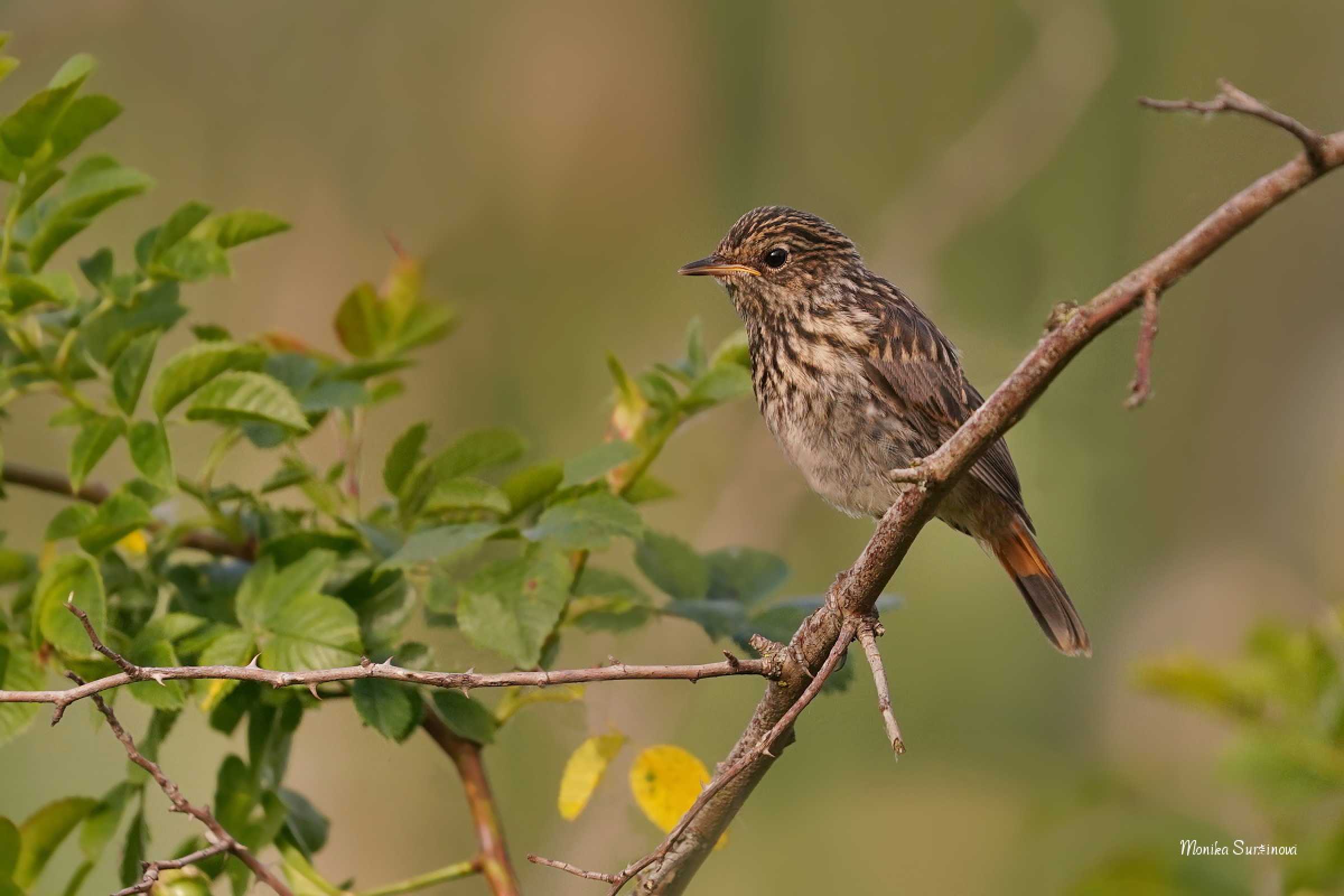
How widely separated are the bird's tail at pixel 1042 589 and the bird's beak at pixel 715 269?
2.72ft

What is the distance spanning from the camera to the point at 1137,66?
6.29 metres

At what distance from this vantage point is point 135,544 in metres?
2.06

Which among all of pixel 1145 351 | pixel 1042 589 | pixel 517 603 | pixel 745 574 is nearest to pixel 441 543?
pixel 517 603

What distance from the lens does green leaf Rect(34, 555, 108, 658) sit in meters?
1.84

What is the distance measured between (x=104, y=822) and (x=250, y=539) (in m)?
0.46

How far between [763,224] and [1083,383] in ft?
8.73

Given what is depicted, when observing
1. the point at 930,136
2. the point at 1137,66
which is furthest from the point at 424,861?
the point at 1137,66

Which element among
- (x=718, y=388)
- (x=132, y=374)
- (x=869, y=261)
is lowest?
(x=132, y=374)

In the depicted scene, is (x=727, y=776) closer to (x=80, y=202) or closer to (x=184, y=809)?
(x=184, y=809)

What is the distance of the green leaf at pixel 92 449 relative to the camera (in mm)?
1961

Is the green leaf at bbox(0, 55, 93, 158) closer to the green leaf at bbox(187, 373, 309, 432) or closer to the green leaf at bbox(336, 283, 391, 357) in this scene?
the green leaf at bbox(187, 373, 309, 432)

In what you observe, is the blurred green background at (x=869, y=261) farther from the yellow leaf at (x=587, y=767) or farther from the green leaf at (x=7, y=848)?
the green leaf at (x=7, y=848)

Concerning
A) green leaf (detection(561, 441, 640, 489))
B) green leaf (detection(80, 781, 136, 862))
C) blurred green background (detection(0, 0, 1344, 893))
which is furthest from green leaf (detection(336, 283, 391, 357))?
blurred green background (detection(0, 0, 1344, 893))

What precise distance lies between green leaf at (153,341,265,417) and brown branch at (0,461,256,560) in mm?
280
